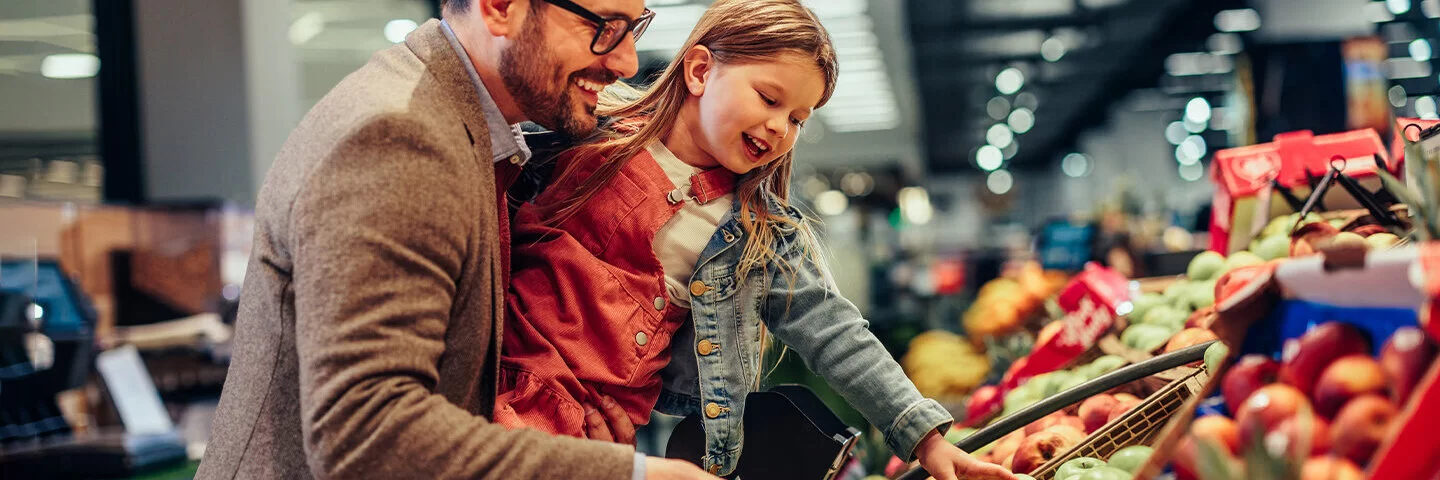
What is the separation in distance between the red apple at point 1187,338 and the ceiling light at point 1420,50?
538 cm

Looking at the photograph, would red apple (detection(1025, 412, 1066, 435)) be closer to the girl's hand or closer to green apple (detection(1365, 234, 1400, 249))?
the girl's hand

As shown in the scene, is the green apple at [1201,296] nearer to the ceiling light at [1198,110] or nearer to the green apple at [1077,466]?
the green apple at [1077,466]

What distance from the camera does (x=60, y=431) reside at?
342 cm

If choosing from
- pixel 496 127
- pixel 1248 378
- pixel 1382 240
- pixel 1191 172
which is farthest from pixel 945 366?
pixel 1191 172

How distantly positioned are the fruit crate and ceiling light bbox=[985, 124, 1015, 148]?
83.9 feet

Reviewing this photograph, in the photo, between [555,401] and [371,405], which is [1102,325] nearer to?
[555,401]

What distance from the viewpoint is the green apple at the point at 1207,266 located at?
7.66 feet

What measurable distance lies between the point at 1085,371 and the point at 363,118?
5.49 feet

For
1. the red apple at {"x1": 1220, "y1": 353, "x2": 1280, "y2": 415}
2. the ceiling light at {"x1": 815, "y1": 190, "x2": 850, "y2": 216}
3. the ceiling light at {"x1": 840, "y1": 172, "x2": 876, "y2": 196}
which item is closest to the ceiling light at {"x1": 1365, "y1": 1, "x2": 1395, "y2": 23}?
the red apple at {"x1": 1220, "y1": 353, "x2": 1280, "y2": 415}

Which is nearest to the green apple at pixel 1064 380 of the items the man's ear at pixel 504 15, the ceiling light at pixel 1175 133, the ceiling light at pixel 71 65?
the man's ear at pixel 504 15

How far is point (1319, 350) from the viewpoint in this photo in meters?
0.88

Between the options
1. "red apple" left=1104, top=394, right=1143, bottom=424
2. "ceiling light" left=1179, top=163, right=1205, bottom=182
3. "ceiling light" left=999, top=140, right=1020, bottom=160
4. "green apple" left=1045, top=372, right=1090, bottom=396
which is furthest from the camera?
"ceiling light" left=999, top=140, right=1020, bottom=160

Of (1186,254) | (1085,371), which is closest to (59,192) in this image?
(1085,371)

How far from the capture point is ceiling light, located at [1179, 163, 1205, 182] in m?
27.0
